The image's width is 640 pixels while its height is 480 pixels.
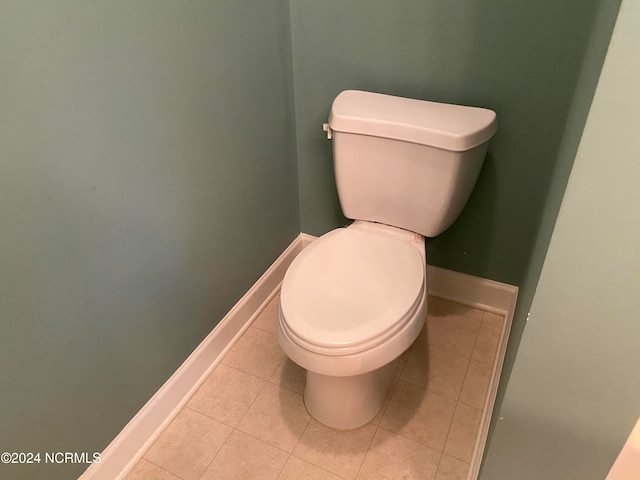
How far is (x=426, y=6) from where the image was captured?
1330 millimetres

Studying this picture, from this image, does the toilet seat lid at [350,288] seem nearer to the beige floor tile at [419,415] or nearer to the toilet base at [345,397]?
the toilet base at [345,397]

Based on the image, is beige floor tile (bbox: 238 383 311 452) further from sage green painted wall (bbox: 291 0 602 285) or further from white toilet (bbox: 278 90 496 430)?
sage green painted wall (bbox: 291 0 602 285)

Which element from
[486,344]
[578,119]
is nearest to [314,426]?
[486,344]

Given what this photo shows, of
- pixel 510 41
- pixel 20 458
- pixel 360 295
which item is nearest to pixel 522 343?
pixel 360 295

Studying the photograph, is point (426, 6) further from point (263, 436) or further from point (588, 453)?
point (263, 436)

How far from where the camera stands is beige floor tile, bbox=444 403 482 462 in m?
1.35

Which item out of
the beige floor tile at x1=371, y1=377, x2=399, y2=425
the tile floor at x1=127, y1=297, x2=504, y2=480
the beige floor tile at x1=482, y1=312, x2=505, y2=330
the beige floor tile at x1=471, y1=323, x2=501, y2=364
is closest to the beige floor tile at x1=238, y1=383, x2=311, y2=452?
the tile floor at x1=127, y1=297, x2=504, y2=480

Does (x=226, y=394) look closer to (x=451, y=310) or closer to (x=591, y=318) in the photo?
(x=451, y=310)

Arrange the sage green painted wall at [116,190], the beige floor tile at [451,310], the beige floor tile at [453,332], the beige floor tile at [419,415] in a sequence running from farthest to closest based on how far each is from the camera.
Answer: the beige floor tile at [451,310] < the beige floor tile at [453,332] < the beige floor tile at [419,415] < the sage green painted wall at [116,190]

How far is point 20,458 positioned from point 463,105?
1416 mm

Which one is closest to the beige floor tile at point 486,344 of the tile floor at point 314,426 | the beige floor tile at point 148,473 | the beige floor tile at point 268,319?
the tile floor at point 314,426

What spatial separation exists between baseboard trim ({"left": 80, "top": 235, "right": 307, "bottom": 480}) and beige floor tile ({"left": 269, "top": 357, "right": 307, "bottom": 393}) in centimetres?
20

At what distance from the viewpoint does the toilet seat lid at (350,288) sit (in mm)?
1147

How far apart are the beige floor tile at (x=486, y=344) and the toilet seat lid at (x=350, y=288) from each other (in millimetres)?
491
